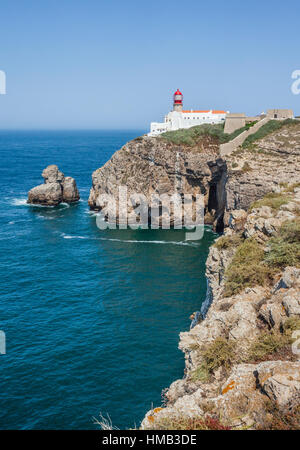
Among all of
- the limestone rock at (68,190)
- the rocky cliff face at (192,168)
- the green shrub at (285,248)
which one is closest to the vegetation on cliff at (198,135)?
the rocky cliff face at (192,168)

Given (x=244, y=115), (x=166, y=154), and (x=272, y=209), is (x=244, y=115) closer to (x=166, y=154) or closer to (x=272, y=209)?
(x=166, y=154)

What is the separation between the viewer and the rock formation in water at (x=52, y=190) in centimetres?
7489

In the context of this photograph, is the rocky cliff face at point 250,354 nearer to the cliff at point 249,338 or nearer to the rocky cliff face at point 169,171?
the cliff at point 249,338

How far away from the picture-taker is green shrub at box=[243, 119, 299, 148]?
191ft

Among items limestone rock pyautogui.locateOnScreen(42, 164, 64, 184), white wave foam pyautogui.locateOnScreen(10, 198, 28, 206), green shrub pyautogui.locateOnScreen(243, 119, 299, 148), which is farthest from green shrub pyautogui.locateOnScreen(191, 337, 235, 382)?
white wave foam pyautogui.locateOnScreen(10, 198, 28, 206)

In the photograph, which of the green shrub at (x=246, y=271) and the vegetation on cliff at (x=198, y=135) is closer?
the green shrub at (x=246, y=271)

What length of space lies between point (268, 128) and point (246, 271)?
153 ft

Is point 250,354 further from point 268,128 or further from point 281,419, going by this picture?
point 268,128

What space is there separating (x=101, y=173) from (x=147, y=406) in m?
51.4

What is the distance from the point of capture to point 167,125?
75.4 metres

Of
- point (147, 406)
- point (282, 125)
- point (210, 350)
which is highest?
point (282, 125)

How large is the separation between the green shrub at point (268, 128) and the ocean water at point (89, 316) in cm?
1651

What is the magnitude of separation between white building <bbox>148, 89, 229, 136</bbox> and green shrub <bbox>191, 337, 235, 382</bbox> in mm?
64183
